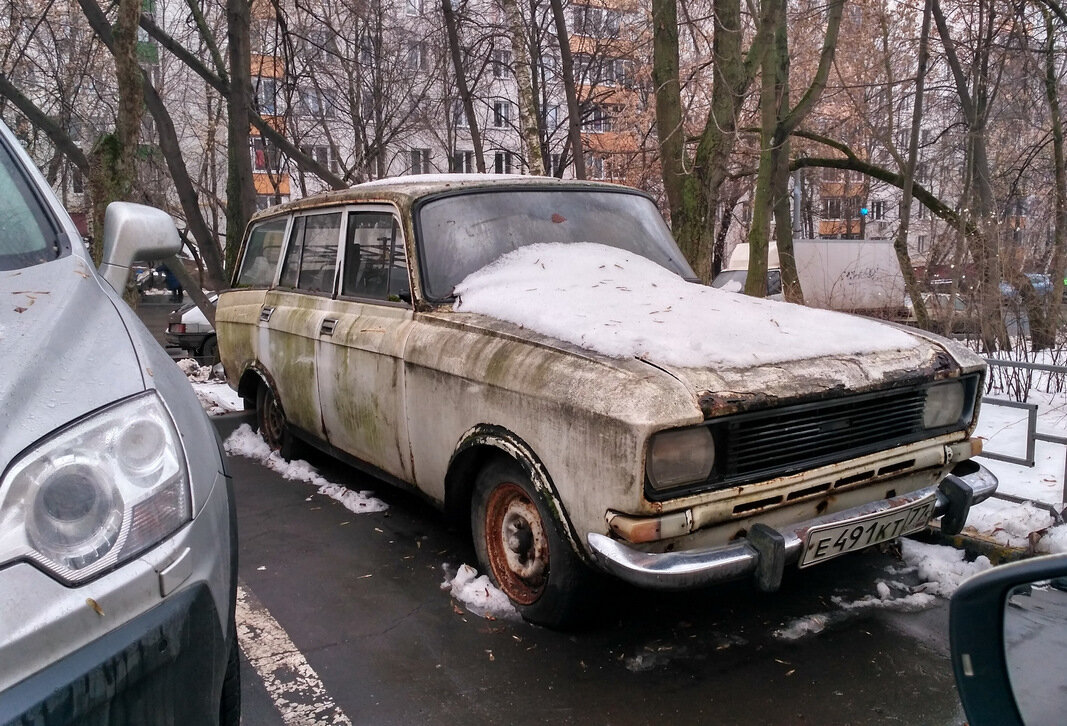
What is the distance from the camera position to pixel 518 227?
13.8ft

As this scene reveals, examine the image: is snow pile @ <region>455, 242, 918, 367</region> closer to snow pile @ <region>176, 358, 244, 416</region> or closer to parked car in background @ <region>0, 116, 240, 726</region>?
parked car in background @ <region>0, 116, 240, 726</region>

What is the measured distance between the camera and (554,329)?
3238mm

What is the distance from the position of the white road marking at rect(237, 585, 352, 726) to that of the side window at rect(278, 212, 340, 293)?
6.90 ft

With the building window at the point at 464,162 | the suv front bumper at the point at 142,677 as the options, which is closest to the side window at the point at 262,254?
the suv front bumper at the point at 142,677

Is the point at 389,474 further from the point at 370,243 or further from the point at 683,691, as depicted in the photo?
the point at 683,691

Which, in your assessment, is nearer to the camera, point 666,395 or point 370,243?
point 666,395

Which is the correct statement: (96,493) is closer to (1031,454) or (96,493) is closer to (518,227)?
(518,227)

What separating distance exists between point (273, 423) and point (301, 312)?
3.96 ft

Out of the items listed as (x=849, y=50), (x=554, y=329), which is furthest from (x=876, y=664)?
(x=849, y=50)

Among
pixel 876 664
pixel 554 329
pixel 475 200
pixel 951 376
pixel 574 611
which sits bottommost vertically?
pixel 876 664

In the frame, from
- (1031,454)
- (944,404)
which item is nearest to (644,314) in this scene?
(944,404)

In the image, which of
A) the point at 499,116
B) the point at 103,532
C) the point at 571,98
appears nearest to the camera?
the point at 103,532

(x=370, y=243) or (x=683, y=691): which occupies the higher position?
(x=370, y=243)

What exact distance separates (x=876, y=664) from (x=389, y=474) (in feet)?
7.92
